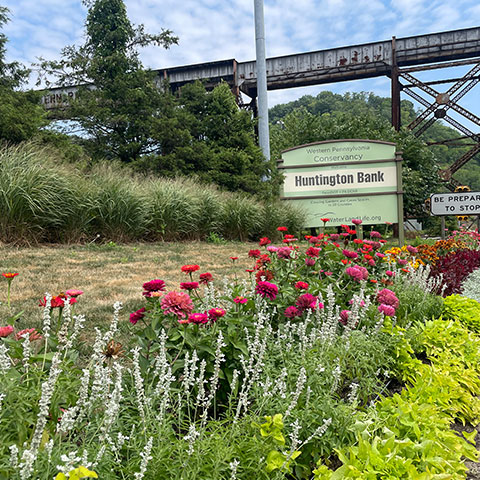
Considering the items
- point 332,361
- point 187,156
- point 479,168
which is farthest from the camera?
point 479,168

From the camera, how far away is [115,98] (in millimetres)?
16688

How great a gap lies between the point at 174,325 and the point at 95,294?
2.32m

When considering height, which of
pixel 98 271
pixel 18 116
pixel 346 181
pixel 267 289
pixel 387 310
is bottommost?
pixel 387 310

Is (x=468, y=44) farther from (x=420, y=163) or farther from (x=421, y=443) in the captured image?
(x=421, y=443)

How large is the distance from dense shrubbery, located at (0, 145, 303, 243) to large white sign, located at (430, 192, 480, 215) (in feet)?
12.8

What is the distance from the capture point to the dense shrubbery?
654cm

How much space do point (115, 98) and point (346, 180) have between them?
37.9 ft

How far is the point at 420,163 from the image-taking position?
23375 millimetres

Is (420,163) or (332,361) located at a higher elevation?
(420,163)

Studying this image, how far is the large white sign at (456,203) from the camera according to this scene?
9320 mm

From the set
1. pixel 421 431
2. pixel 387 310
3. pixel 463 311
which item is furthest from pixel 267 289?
pixel 463 311

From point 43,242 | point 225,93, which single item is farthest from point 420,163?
point 43,242

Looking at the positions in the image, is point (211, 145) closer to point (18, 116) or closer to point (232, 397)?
point (18, 116)

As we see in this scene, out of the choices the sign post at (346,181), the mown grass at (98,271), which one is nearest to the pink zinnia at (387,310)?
Answer: the mown grass at (98,271)
